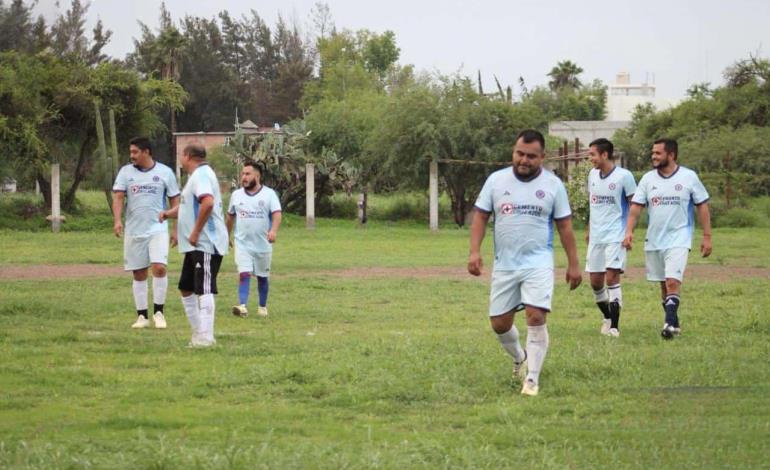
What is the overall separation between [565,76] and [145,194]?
10153 cm

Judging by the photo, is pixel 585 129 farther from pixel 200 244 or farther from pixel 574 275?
pixel 574 275

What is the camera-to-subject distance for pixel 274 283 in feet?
67.8

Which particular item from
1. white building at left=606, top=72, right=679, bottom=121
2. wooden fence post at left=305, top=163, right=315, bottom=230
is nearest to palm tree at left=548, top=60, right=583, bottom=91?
white building at left=606, top=72, right=679, bottom=121

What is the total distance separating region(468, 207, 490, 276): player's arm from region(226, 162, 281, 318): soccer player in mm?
→ 6185

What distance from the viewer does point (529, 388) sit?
31.0ft

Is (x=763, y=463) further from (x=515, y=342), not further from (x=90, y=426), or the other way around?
(x=90, y=426)

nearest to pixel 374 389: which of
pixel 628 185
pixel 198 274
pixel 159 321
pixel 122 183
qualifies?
pixel 198 274

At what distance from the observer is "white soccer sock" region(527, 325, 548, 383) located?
9539 mm

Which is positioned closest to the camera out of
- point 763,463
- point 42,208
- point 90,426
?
point 763,463

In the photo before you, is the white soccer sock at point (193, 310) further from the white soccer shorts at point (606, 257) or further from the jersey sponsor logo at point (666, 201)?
the jersey sponsor logo at point (666, 201)

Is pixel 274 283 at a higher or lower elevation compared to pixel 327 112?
lower

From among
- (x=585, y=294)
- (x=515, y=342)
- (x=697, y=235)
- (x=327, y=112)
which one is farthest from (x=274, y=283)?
(x=327, y=112)

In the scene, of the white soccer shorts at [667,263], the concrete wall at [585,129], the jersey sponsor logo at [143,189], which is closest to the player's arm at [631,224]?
the white soccer shorts at [667,263]

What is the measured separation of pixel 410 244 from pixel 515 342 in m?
21.6
